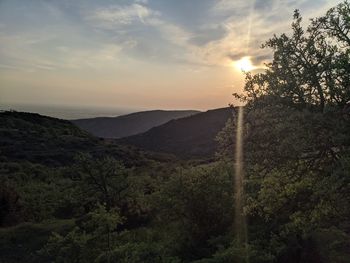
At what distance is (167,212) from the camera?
23453 millimetres

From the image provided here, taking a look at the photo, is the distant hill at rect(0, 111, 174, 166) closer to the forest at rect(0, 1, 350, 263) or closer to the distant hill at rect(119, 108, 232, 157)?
the forest at rect(0, 1, 350, 263)

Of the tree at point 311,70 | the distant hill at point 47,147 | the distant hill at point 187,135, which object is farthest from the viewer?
the distant hill at point 187,135

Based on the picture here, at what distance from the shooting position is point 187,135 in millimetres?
164000

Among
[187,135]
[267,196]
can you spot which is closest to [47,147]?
[267,196]

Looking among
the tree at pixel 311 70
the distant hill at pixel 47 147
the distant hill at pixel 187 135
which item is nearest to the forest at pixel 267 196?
the tree at pixel 311 70

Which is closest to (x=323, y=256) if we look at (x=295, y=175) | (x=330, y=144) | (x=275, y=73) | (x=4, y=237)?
(x=295, y=175)

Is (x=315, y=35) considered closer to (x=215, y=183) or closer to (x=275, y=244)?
(x=275, y=244)

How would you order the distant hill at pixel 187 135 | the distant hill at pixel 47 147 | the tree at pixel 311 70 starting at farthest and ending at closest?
the distant hill at pixel 187 135, the distant hill at pixel 47 147, the tree at pixel 311 70

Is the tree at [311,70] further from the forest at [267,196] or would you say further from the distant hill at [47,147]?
the distant hill at [47,147]

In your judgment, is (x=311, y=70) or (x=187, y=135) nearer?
(x=311, y=70)

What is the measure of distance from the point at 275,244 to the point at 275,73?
776 cm

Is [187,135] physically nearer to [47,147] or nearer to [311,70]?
[47,147]

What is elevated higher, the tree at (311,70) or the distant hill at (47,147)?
the tree at (311,70)

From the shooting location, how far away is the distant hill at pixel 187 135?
5709 inches
